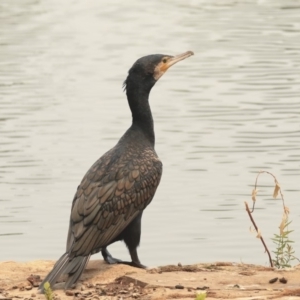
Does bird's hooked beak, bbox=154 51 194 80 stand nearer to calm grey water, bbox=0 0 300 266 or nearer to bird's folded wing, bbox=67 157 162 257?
bird's folded wing, bbox=67 157 162 257

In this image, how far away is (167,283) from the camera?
9.31m

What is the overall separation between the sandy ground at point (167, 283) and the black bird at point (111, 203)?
19 cm

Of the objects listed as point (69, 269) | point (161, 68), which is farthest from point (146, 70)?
point (69, 269)

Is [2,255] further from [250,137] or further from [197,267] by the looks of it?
[250,137]

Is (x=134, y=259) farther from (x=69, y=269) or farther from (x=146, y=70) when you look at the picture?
(x=146, y=70)

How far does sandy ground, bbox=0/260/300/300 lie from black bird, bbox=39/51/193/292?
190 millimetres

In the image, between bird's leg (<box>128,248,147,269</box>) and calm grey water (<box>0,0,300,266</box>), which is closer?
bird's leg (<box>128,248,147,269</box>)

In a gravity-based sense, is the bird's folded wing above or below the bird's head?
below

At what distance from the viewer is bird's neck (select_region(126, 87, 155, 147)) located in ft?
35.9

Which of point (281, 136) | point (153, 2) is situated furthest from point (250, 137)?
point (153, 2)

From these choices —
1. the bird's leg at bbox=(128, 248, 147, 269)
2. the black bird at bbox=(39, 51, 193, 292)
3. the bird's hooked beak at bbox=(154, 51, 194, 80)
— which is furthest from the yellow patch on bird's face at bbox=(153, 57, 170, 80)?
the bird's leg at bbox=(128, 248, 147, 269)

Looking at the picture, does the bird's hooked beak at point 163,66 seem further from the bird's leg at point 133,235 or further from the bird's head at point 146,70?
the bird's leg at point 133,235

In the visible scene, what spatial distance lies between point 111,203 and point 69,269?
67 centimetres

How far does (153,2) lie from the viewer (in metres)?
34.7
